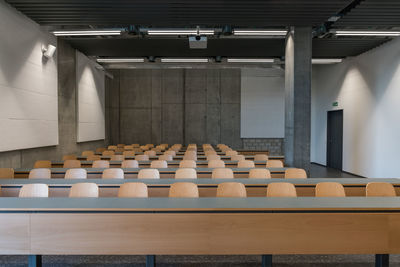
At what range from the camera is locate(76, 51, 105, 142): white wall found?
9984mm

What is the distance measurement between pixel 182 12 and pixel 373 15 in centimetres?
423

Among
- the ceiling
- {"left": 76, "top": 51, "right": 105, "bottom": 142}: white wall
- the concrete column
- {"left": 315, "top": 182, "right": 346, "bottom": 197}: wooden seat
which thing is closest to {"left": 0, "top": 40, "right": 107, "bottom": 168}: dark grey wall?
{"left": 76, "top": 51, "right": 105, "bottom": 142}: white wall

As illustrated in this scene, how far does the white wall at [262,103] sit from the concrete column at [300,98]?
6.76m

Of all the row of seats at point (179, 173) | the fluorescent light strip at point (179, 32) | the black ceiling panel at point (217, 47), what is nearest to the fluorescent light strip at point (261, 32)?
the fluorescent light strip at point (179, 32)

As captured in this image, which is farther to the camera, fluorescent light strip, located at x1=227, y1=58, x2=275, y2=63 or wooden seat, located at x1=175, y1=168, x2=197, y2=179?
fluorescent light strip, located at x1=227, y1=58, x2=275, y2=63

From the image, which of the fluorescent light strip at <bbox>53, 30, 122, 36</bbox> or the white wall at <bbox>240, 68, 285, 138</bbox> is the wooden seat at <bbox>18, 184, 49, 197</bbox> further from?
the white wall at <bbox>240, 68, 285, 138</bbox>

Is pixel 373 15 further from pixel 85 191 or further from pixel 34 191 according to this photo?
pixel 34 191

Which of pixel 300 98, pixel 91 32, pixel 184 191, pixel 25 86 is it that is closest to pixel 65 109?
pixel 25 86

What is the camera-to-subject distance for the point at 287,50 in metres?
7.67

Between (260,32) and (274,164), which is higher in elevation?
(260,32)

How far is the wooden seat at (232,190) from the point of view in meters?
3.84

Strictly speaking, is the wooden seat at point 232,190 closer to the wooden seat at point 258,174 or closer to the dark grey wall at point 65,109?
the wooden seat at point 258,174

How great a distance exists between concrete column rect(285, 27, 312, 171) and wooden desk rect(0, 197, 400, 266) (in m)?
4.42

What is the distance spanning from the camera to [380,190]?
4.03 meters
